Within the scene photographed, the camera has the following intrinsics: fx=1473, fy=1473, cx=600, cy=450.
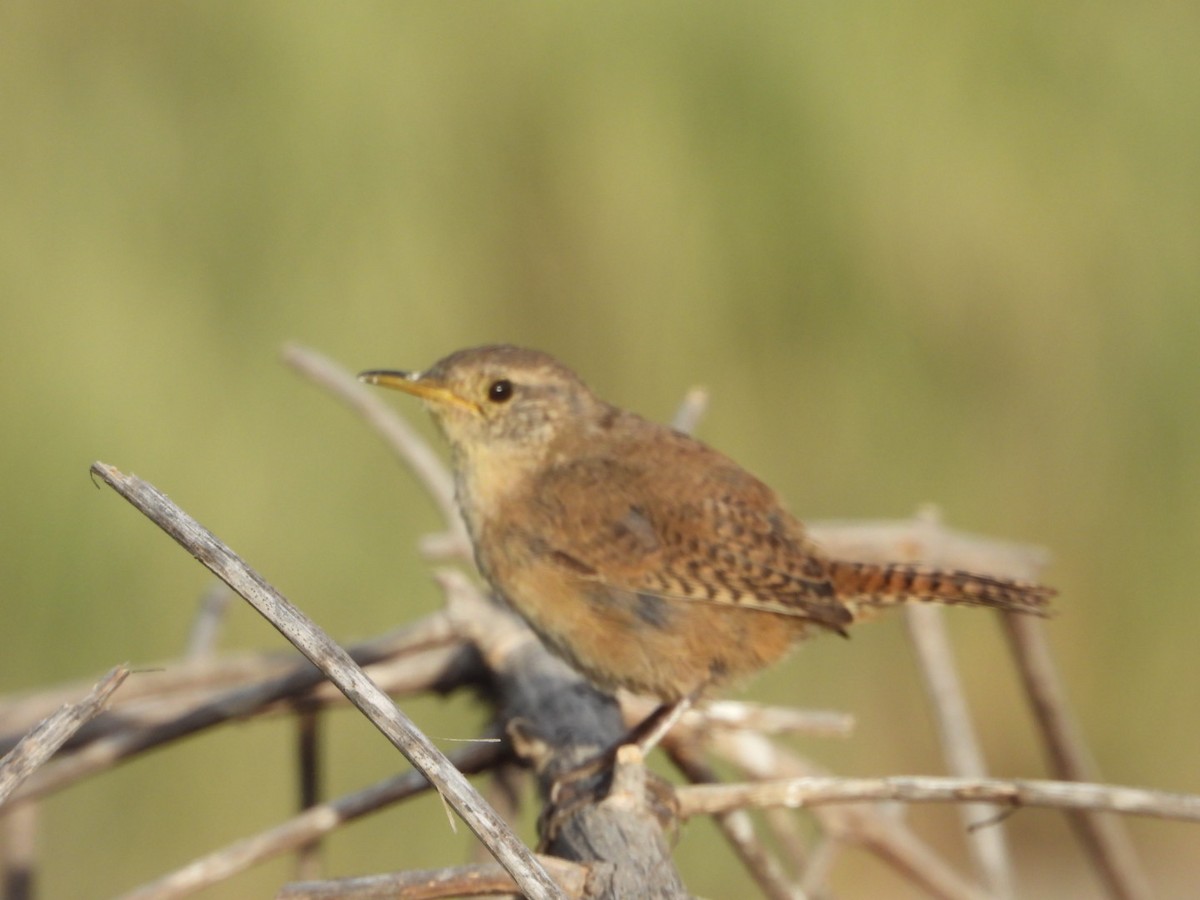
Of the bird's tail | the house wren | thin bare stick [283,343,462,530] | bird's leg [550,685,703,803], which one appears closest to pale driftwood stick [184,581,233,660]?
thin bare stick [283,343,462,530]

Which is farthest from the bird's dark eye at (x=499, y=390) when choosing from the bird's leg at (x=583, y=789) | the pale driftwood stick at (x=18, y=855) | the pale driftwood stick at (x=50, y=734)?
the pale driftwood stick at (x=50, y=734)

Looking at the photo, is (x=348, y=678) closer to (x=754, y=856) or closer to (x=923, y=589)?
(x=754, y=856)

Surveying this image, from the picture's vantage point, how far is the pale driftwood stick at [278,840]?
83.2 inches

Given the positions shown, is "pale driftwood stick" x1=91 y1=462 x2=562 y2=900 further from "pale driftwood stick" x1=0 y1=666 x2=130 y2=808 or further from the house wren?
the house wren

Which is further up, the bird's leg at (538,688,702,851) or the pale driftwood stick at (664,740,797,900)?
the bird's leg at (538,688,702,851)

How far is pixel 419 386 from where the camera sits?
2830 mm

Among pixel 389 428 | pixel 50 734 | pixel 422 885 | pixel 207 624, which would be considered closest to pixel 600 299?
pixel 389 428

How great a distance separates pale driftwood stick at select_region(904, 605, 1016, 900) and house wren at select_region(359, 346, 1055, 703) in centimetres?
34

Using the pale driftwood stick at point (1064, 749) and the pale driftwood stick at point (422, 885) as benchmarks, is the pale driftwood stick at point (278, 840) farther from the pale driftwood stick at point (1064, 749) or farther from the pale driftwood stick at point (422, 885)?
the pale driftwood stick at point (1064, 749)

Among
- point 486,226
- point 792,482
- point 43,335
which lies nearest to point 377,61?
point 486,226

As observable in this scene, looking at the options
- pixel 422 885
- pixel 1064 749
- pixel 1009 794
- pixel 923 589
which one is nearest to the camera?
pixel 422 885

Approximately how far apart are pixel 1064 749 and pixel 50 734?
222 centimetres

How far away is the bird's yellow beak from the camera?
9.12 feet

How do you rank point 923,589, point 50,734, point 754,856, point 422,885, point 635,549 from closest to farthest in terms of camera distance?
point 50,734
point 422,885
point 754,856
point 923,589
point 635,549
